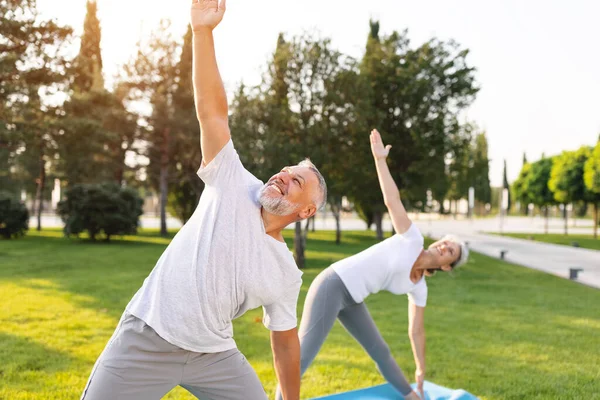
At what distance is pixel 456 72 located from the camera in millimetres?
23406

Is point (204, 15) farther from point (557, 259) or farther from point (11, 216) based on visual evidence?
point (11, 216)

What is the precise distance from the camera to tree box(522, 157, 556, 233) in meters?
38.2

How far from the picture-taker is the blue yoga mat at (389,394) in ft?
16.1

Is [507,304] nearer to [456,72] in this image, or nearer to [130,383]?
[130,383]

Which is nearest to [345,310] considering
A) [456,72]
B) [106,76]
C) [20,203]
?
[456,72]

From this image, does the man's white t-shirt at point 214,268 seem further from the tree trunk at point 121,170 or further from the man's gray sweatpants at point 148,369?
the tree trunk at point 121,170

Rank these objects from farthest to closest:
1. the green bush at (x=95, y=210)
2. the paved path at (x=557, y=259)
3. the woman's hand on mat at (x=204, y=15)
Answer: the green bush at (x=95, y=210), the paved path at (x=557, y=259), the woman's hand on mat at (x=204, y=15)

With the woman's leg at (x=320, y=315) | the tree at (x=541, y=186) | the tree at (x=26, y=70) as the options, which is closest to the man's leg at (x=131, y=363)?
the woman's leg at (x=320, y=315)

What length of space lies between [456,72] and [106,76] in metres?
16.3

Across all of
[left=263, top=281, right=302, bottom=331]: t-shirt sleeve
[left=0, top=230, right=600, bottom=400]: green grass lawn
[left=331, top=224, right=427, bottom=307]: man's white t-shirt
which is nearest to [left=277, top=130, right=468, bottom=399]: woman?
[left=331, top=224, right=427, bottom=307]: man's white t-shirt

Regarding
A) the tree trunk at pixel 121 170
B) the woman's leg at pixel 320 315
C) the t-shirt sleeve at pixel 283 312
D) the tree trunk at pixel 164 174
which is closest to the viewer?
the t-shirt sleeve at pixel 283 312

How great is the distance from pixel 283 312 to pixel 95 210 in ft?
70.6

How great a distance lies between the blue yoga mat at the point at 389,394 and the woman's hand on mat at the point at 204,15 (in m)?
3.50

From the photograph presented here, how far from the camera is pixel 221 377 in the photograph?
8.34 ft
